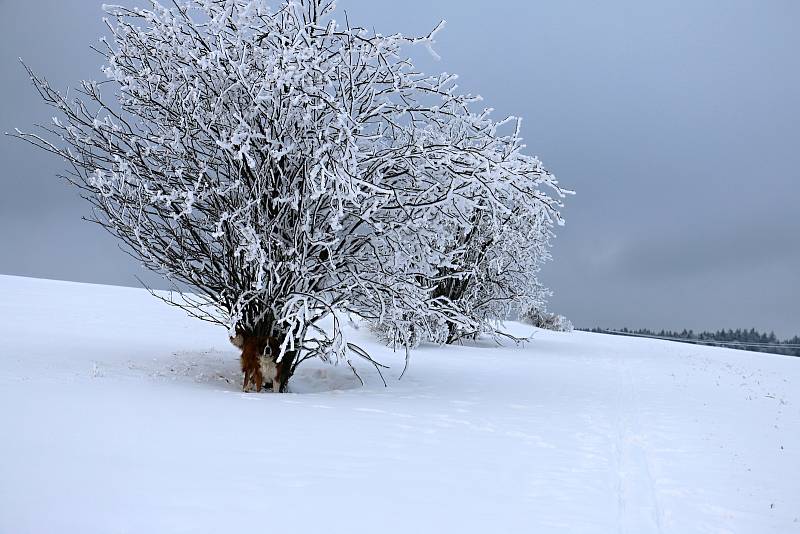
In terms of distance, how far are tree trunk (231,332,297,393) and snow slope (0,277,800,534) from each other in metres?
0.55

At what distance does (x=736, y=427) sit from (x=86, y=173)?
9758mm

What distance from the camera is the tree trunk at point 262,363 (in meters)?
8.95

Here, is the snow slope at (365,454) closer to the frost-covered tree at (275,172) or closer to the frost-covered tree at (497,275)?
the frost-covered tree at (275,172)

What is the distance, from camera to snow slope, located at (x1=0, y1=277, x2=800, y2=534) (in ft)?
12.5

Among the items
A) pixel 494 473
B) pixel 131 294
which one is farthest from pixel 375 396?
pixel 131 294

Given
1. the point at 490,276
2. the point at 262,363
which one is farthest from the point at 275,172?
the point at 490,276

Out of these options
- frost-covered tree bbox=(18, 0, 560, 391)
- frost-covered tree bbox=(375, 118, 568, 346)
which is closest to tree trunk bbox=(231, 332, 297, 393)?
frost-covered tree bbox=(18, 0, 560, 391)

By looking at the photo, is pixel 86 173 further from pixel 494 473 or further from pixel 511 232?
pixel 511 232

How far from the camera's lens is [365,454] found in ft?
17.4

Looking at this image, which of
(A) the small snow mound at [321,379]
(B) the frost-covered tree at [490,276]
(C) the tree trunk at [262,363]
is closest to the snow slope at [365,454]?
(A) the small snow mound at [321,379]

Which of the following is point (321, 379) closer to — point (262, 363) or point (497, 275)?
point (262, 363)

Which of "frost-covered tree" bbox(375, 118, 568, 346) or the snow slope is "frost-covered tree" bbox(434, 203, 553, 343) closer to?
"frost-covered tree" bbox(375, 118, 568, 346)

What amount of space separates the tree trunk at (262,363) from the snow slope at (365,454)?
0.55 meters

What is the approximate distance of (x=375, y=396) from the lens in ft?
28.4
